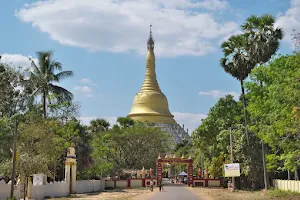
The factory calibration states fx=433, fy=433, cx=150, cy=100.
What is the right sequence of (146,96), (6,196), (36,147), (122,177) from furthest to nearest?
(146,96), (122,177), (36,147), (6,196)

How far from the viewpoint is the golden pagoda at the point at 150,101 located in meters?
86.1

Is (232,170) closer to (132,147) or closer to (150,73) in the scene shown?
(132,147)

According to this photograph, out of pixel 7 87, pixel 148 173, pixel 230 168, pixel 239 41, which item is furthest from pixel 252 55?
pixel 148 173

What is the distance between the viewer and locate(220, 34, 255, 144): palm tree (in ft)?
117

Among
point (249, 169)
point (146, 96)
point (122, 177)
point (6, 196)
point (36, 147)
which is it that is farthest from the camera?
point (146, 96)

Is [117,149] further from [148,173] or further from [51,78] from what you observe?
[51,78]

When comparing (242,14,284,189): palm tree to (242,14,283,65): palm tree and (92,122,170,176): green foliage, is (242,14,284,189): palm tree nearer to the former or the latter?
(242,14,283,65): palm tree

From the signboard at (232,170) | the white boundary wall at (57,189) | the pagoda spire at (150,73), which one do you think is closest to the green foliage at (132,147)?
the white boundary wall at (57,189)

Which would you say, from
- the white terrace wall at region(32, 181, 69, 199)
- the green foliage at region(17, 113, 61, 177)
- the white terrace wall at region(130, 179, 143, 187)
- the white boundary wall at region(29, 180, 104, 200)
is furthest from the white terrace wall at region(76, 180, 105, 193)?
the white terrace wall at region(130, 179, 143, 187)

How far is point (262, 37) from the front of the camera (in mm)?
32312

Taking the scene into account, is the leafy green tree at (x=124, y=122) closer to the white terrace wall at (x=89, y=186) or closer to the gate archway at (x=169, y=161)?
the gate archway at (x=169, y=161)

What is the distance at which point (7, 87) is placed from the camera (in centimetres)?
3578

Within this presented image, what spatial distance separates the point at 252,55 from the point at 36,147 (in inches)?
702

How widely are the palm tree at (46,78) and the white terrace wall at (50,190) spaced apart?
26.6 ft
